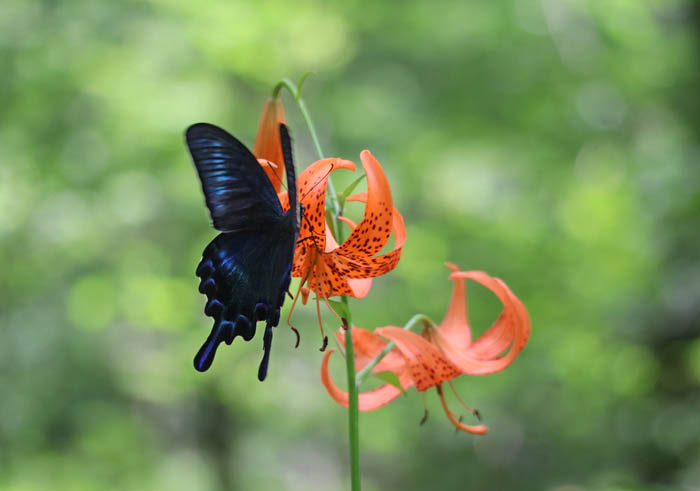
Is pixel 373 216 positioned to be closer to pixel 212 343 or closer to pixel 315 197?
pixel 315 197

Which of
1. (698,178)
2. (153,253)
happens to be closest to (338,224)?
(698,178)

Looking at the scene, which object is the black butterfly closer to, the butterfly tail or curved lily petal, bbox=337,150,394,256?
the butterfly tail

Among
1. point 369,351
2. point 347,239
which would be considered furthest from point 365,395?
point 347,239

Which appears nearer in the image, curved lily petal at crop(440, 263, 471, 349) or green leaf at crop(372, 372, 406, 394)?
green leaf at crop(372, 372, 406, 394)

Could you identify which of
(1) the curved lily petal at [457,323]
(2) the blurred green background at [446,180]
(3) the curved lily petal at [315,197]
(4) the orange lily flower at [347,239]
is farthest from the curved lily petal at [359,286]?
(2) the blurred green background at [446,180]

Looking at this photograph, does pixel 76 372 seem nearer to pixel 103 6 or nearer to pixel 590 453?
pixel 103 6

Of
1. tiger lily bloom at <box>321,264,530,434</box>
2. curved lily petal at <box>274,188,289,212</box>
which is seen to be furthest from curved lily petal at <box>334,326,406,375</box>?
curved lily petal at <box>274,188,289,212</box>
